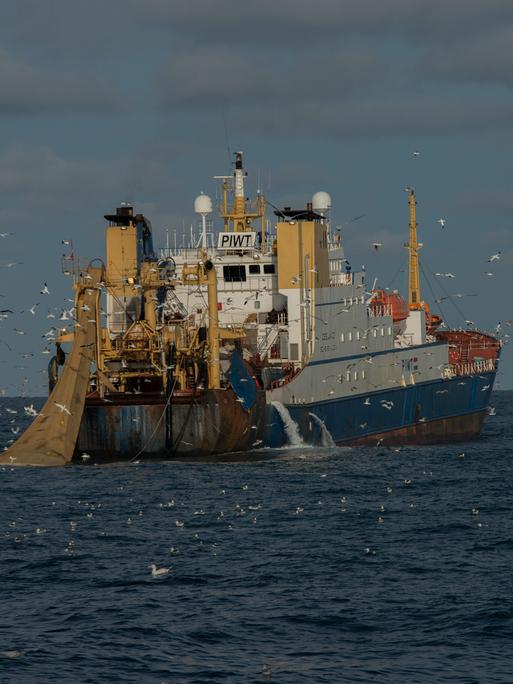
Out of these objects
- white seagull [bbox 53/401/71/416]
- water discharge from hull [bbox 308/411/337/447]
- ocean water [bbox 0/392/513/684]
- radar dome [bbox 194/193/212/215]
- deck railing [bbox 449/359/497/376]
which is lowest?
ocean water [bbox 0/392/513/684]

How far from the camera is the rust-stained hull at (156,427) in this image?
54781mm

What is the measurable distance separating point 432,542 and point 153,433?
1965cm

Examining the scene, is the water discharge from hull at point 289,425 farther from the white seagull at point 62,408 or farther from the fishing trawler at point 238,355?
the white seagull at point 62,408

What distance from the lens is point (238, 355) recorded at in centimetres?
5659

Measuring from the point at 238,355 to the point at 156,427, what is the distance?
455cm

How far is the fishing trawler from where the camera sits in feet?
182

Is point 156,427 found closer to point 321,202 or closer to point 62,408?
point 62,408

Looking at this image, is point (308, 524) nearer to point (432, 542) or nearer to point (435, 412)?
point (432, 542)

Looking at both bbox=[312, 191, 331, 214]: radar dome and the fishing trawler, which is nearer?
the fishing trawler

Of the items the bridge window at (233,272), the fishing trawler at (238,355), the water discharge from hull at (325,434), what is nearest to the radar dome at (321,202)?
the fishing trawler at (238,355)

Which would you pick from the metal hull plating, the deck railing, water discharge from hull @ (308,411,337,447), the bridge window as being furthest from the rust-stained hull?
the deck railing

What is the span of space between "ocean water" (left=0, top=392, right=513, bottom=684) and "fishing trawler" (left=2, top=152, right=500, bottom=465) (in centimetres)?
286

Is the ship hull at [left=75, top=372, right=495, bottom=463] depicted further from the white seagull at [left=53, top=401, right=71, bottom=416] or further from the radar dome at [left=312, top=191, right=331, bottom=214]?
the radar dome at [left=312, top=191, right=331, bottom=214]

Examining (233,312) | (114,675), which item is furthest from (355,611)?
(233,312)
